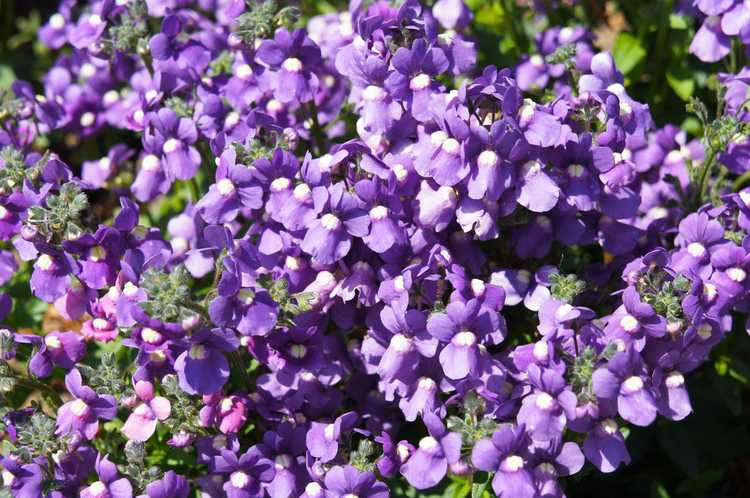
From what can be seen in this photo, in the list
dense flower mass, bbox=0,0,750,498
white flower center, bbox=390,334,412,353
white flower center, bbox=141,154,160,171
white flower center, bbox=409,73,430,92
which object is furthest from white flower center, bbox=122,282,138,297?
white flower center, bbox=409,73,430,92

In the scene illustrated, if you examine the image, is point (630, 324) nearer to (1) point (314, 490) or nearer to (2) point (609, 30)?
(1) point (314, 490)

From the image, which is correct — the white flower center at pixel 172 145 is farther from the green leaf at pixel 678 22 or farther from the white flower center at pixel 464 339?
the green leaf at pixel 678 22

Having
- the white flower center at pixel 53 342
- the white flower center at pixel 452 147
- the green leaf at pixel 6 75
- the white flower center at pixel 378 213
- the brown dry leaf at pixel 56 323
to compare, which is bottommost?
the brown dry leaf at pixel 56 323

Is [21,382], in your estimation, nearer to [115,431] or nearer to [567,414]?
[115,431]

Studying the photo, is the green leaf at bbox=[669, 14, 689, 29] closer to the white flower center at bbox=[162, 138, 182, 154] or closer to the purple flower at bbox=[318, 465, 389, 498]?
the white flower center at bbox=[162, 138, 182, 154]

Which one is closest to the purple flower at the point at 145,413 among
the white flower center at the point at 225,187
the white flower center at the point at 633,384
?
the white flower center at the point at 225,187

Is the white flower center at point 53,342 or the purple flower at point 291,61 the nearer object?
the white flower center at point 53,342
